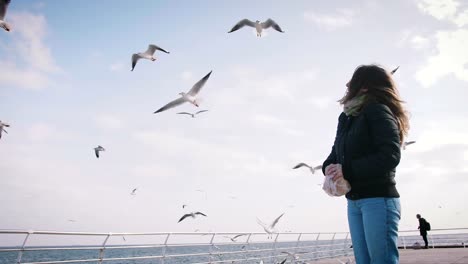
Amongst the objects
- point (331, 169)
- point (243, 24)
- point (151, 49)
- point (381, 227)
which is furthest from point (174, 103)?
point (381, 227)

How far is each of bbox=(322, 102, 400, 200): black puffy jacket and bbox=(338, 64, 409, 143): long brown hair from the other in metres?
0.08

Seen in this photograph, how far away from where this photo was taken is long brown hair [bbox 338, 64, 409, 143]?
186 centimetres

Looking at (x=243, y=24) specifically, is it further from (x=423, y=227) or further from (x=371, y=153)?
(x=423, y=227)

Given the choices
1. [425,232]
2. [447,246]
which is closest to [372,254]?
[425,232]

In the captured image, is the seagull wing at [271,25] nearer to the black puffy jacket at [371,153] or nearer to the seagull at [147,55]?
the seagull at [147,55]

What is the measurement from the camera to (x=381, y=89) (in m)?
1.87

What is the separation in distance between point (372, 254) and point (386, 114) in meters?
0.66

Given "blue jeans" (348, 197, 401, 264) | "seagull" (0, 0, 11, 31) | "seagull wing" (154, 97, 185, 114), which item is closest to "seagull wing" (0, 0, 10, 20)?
"seagull" (0, 0, 11, 31)

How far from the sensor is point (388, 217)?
5.36 feet

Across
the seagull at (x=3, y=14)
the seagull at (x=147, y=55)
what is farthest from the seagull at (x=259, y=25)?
the seagull at (x=3, y=14)

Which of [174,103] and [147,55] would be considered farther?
[147,55]

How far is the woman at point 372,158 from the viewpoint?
64.4 inches

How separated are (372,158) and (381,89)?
39 cm

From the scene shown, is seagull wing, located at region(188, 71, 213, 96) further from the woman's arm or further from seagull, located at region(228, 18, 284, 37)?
the woman's arm
